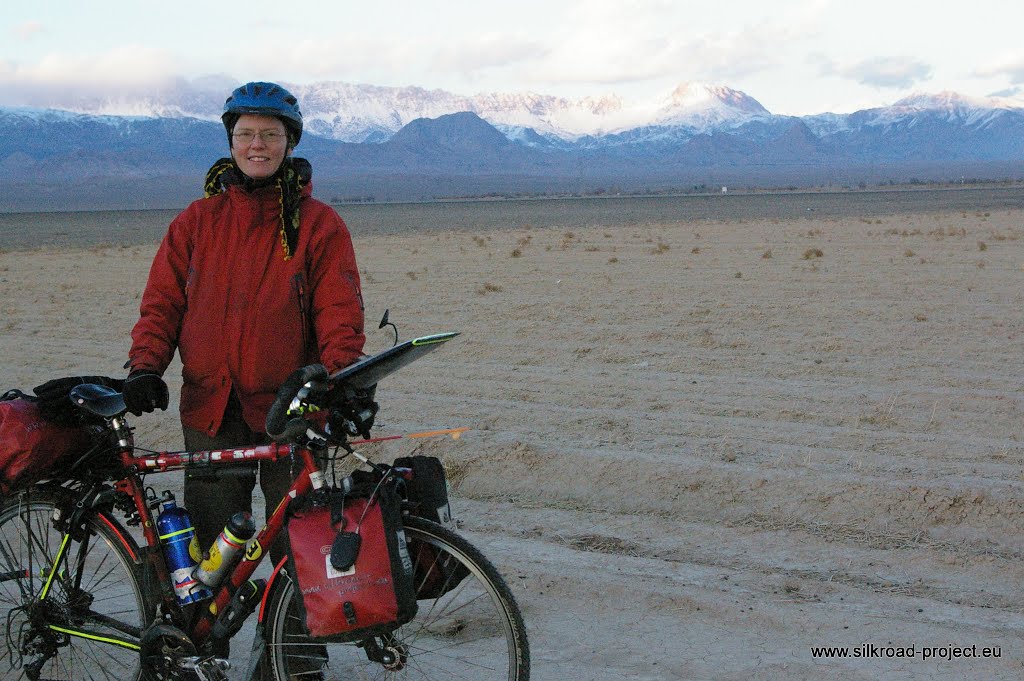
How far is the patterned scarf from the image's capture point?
3.27 metres

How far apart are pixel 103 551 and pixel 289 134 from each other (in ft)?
4.86

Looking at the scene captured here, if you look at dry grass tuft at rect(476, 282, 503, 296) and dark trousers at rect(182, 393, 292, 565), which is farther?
dry grass tuft at rect(476, 282, 503, 296)

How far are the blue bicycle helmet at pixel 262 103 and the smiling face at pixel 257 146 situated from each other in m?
0.03

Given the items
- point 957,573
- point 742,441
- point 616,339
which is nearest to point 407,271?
point 616,339

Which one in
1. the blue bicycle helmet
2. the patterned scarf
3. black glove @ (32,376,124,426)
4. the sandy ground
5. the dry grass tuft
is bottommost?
the sandy ground

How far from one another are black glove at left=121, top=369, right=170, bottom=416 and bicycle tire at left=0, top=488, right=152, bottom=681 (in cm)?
45

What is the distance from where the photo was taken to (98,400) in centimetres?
324

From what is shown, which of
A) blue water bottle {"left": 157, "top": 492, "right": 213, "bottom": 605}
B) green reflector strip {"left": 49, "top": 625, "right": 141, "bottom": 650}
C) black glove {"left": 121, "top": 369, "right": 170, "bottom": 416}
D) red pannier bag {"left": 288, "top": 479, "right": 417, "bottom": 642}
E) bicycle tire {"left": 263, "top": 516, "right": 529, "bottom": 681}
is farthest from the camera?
green reflector strip {"left": 49, "top": 625, "right": 141, "bottom": 650}

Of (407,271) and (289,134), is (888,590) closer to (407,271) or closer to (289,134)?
(289,134)

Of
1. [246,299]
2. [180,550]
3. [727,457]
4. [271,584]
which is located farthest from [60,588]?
[727,457]

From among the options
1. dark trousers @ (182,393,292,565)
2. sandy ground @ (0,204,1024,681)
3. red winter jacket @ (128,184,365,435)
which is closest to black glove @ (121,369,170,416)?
red winter jacket @ (128,184,365,435)

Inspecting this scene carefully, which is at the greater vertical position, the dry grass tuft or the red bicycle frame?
the red bicycle frame

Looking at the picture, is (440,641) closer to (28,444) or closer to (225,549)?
(225,549)

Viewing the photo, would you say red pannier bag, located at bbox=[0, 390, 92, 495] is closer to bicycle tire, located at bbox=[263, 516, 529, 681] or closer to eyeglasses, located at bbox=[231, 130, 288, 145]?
bicycle tire, located at bbox=[263, 516, 529, 681]
